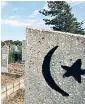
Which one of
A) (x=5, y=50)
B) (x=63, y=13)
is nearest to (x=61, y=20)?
(x=63, y=13)

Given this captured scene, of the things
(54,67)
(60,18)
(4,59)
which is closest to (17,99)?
(54,67)

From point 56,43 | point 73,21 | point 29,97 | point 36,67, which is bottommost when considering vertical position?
point 29,97

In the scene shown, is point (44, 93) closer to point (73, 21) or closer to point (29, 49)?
point (29, 49)

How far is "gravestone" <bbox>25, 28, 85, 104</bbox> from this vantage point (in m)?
2.93

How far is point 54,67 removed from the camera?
9.94 feet

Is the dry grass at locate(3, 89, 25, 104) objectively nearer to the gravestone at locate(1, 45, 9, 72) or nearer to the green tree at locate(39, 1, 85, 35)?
the gravestone at locate(1, 45, 9, 72)

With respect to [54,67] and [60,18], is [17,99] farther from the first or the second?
[60,18]

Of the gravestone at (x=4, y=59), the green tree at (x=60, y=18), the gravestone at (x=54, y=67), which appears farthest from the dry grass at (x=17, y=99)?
the green tree at (x=60, y=18)

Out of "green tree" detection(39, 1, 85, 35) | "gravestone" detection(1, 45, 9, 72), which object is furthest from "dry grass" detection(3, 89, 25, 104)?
"green tree" detection(39, 1, 85, 35)

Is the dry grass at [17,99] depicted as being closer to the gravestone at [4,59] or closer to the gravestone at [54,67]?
the gravestone at [54,67]

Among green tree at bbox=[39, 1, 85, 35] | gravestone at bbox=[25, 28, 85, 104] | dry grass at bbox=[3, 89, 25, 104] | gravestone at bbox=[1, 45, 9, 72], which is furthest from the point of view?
green tree at bbox=[39, 1, 85, 35]

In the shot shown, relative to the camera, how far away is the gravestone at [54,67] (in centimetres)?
293

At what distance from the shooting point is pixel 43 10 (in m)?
21.6

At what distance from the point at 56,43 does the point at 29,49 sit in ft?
0.99
